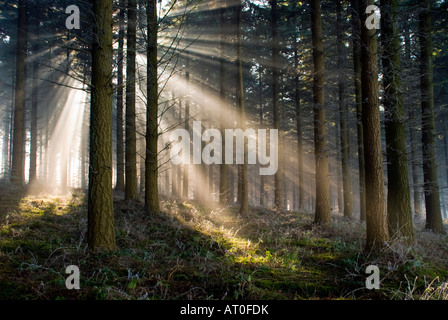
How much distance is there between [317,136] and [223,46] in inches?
309

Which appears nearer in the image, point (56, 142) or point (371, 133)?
point (371, 133)

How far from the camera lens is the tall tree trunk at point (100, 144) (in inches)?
188

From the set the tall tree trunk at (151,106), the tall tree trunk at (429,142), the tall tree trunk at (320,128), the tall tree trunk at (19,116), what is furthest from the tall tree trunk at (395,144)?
the tall tree trunk at (19,116)

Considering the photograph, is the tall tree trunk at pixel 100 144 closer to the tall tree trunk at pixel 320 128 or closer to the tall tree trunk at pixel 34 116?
the tall tree trunk at pixel 320 128

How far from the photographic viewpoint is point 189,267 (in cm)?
434

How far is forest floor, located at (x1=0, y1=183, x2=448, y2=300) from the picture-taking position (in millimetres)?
3408

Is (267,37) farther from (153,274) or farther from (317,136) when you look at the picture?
(153,274)

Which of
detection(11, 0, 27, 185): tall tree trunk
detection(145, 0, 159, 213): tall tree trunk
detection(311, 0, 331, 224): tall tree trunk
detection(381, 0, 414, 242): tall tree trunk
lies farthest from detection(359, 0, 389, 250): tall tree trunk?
detection(11, 0, 27, 185): tall tree trunk

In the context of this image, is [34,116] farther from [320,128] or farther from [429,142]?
[429,142]

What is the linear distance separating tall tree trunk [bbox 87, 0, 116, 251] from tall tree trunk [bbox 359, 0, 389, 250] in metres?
5.76

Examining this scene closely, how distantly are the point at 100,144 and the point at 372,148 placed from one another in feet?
19.8

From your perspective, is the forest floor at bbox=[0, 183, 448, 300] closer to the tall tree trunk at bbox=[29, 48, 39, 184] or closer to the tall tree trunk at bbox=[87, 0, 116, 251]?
the tall tree trunk at bbox=[87, 0, 116, 251]

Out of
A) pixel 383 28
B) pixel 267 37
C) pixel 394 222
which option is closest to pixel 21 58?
pixel 267 37

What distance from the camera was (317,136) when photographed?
9820mm
